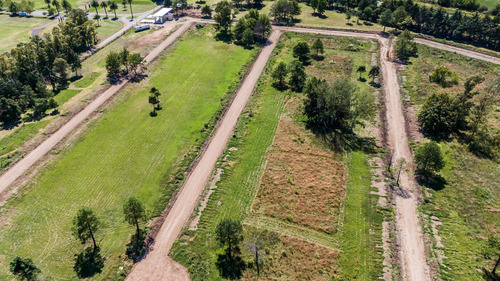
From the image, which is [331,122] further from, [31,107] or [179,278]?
[31,107]

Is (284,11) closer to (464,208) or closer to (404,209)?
(404,209)

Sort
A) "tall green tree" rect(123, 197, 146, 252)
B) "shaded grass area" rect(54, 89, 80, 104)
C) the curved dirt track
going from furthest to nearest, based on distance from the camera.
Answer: "shaded grass area" rect(54, 89, 80, 104), "tall green tree" rect(123, 197, 146, 252), the curved dirt track

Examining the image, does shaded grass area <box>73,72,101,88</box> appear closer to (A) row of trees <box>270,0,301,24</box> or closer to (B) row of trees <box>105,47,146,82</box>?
(B) row of trees <box>105,47,146,82</box>

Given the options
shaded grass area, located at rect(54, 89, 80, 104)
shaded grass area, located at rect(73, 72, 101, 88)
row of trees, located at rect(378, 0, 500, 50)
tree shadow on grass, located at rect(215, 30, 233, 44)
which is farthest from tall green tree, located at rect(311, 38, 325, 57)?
shaded grass area, located at rect(54, 89, 80, 104)

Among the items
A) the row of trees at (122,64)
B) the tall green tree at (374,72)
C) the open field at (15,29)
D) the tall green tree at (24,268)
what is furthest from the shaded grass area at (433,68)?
the open field at (15,29)

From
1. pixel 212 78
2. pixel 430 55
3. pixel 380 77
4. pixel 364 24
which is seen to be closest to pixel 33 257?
pixel 212 78

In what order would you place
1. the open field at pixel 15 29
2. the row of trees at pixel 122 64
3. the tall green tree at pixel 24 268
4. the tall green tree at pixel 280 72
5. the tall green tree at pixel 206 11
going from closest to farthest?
the tall green tree at pixel 24 268 → the tall green tree at pixel 280 72 → the row of trees at pixel 122 64 → the open field at pixel 15 29 → the tall green tree at pixel 206 11

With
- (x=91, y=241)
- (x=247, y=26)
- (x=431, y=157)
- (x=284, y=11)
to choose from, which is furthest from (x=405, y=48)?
(x=91, y=241)

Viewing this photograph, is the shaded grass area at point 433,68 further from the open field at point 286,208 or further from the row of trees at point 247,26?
the row of trees at point 247,26
